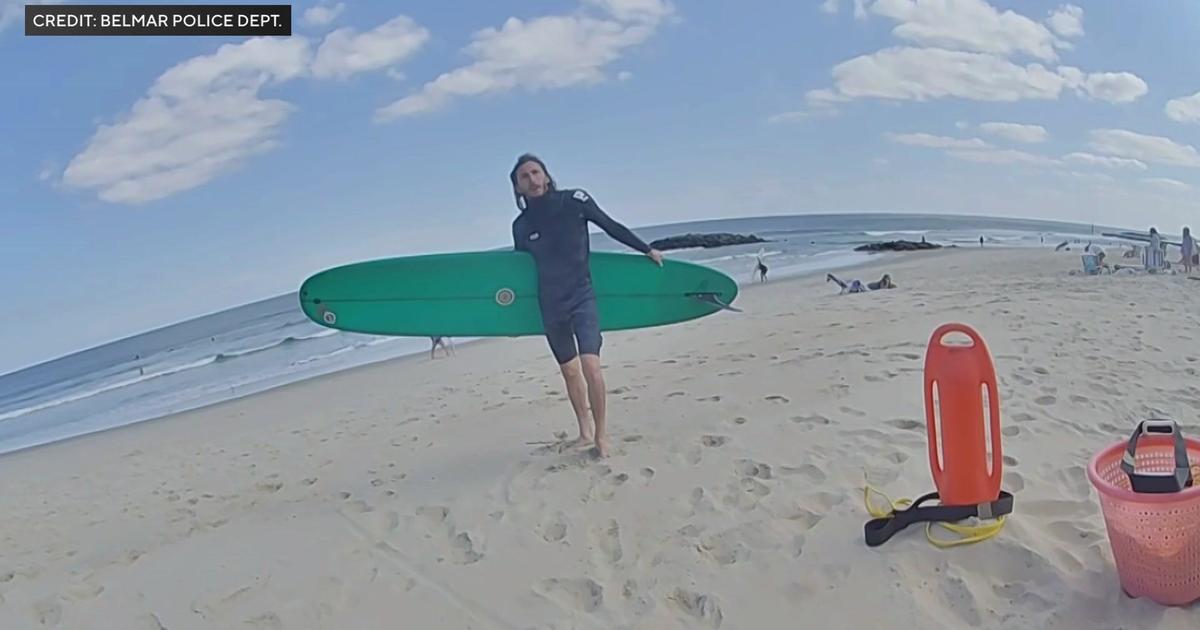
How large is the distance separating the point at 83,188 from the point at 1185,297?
18.1 m

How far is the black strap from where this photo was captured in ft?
6.60

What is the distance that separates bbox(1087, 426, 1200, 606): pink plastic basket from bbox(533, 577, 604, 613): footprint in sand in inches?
49.6

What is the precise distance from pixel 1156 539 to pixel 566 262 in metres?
2.20

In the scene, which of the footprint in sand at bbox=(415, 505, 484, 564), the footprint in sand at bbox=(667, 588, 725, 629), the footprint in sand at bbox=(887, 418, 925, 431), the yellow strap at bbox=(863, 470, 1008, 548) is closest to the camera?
the footprint in sand at bbox=(667, 588, 725, 629)

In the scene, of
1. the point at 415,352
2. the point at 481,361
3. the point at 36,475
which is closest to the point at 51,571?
the point at 36,475

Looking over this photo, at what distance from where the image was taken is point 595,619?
6.23 ft

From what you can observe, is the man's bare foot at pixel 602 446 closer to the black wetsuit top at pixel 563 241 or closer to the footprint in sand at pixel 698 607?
the black wetsuit top at pixel 563 241

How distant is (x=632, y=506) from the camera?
2.58 m

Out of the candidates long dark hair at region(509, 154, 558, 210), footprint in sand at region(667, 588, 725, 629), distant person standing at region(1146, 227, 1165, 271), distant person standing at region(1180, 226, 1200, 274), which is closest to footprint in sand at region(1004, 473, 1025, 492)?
footprint in sand at region(667, 588, 725, 629)

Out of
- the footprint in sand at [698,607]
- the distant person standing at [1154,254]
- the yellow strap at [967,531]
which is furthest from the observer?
the distant person standing at [1154,254]

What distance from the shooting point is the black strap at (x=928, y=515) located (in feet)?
6.60

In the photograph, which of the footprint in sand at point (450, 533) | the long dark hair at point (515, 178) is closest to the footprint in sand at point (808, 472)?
the footprint in sand at point (450, 533)

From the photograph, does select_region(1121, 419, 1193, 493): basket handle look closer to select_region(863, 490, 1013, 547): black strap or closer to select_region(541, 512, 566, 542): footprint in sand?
select_region(863, 490, 1013, 547): black strap

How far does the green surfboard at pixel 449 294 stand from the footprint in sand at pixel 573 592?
6.41 ft
